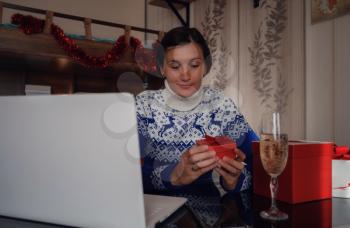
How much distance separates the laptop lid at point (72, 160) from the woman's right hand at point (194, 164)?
0.32 m

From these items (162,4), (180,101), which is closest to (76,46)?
(162,4)

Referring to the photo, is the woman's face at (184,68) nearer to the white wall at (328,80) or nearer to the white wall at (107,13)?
the white wall at (328,80)

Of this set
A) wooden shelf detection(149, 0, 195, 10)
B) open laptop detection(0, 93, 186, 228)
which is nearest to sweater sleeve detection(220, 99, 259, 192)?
open laptop detection(0, 93, 186, 228)

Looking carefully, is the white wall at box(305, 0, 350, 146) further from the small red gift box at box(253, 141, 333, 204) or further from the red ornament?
the small red gift box at box(253, 141, 333, 204)

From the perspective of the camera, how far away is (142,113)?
1.25 m

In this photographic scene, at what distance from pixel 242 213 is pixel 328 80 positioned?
1.95 m

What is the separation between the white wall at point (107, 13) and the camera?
11.4 ft

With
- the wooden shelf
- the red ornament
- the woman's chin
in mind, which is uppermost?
the wooden shelf

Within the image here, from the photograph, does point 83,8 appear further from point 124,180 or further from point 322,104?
point 124,180

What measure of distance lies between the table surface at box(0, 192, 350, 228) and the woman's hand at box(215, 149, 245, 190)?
0.07 m

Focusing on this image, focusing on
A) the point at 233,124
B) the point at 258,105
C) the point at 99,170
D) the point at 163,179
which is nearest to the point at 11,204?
the point at 99,170

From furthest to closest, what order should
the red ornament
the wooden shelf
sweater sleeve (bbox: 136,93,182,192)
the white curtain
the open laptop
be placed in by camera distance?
the wooden shelf < the red ornament < the white curtain < sweater sleeve (bbox: 136,93,182,192) < the open laptop

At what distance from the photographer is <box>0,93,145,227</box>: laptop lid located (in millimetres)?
445

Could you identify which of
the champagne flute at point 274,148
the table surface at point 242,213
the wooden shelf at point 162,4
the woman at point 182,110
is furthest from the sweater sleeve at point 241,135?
the wooden shelf at point 162,4
